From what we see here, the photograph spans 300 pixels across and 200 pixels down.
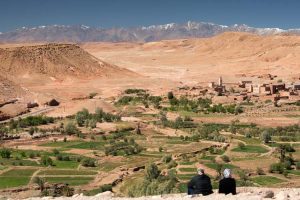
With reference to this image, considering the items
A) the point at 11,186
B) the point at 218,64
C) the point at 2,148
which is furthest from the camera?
the point at 218,64

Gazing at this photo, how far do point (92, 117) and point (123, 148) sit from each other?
36.9 ft

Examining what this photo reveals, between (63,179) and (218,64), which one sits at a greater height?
(218,64)

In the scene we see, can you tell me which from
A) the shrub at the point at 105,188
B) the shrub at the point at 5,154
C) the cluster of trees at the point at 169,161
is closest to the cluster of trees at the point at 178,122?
the cluster of trees at the point at 169,161

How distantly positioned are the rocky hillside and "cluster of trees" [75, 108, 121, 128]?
97.1ft

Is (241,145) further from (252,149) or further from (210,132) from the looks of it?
(210,132)

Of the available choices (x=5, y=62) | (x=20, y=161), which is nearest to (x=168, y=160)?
(x=20, y=161)

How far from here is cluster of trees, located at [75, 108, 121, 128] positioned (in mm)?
42000

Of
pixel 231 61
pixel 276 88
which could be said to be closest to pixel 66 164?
pixel 276 88

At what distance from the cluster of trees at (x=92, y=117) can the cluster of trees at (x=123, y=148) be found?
22.2 ft

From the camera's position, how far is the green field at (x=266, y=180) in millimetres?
25144

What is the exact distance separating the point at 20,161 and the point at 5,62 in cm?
4695

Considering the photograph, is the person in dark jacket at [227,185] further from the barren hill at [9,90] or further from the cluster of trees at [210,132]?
the barren hill at [9,90]

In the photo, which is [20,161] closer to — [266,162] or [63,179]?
[63,179]

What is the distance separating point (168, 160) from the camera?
99.0 ft
